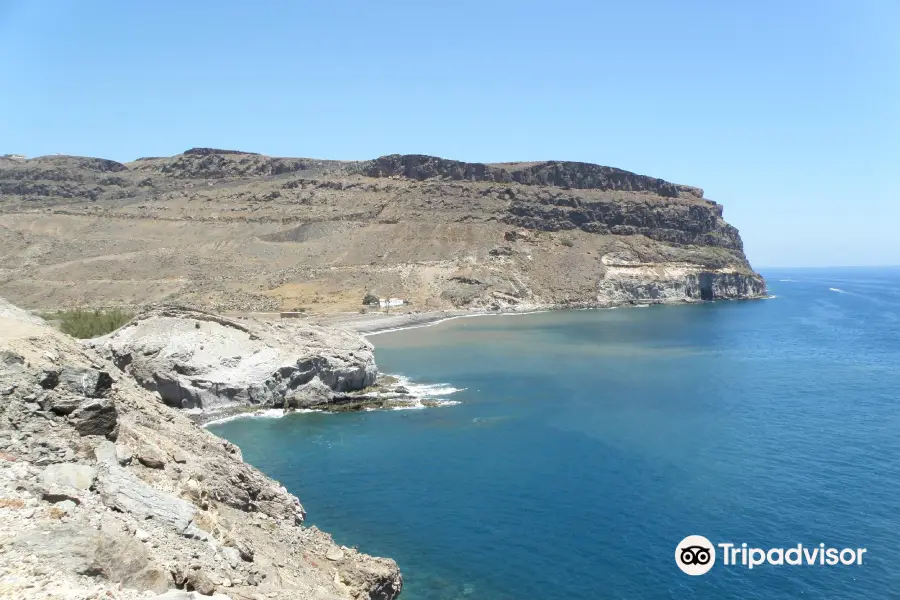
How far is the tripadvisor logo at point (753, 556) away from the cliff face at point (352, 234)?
6901cm

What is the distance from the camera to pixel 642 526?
23.0 metres

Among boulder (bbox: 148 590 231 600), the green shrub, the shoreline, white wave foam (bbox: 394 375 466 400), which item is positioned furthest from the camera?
the shoreline

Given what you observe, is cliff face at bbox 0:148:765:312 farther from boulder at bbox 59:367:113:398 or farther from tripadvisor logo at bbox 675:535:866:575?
boulder at bbox 59:367:113:398

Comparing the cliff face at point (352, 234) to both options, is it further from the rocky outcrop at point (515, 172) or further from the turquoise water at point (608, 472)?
the turquoise water at point (608, 472)

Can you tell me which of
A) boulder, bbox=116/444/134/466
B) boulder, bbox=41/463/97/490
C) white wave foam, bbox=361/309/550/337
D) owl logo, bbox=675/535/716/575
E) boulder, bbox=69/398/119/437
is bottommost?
owl logo, bbox=675/535/716/575

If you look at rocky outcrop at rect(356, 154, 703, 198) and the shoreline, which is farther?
rocky outcrop at rect(356, 154, 703, 198)

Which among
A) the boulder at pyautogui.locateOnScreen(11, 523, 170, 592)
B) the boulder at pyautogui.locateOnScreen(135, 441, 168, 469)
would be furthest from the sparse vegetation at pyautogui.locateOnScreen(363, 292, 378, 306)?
the boulder at pyautogui.locateOnScreen(11, 523, 170, 592)

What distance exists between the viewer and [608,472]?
94.2 ft

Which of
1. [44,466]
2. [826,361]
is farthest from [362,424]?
[826,361]

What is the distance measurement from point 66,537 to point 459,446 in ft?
82.3

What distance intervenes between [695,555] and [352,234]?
103396 millimetres

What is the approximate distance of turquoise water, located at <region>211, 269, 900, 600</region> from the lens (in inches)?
792

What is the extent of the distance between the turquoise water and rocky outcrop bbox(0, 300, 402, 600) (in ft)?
15.9

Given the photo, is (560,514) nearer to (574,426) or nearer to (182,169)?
(574,426)
